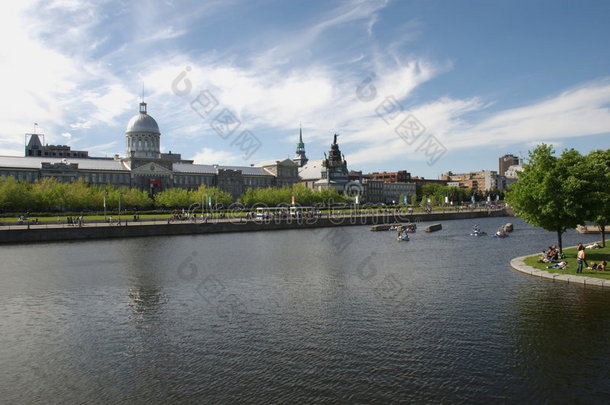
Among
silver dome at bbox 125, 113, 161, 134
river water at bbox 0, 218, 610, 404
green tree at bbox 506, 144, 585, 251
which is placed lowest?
river water at bbox 0, 218, 610, 404

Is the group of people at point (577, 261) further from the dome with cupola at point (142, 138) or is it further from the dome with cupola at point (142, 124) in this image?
the dome with cupola at point (142, 124)

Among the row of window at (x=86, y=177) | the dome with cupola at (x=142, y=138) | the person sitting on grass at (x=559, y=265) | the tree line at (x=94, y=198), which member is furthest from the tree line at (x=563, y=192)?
the dome with cupola at (x=142, y=138)

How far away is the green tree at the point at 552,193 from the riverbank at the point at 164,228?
5416 cm

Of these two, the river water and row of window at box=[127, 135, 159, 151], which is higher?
row of window at box=[127, 135, 159, 151]

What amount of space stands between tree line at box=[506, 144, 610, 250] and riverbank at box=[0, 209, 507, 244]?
54563mm

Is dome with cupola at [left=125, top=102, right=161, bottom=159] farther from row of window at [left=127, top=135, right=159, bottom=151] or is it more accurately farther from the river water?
the river water

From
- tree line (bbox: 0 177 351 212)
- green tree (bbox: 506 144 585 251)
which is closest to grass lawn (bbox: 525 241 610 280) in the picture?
green tree (bbox: 506 144 585 251)

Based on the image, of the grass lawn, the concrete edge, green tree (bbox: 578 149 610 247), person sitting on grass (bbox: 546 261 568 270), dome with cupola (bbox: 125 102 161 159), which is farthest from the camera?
dome with cupola (bbox: 125 102 161 159)

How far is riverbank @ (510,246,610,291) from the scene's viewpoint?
103 ft

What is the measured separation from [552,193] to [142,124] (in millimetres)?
165928

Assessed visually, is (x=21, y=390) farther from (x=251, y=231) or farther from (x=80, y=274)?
(x=251, y=231)

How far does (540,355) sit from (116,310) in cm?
2247

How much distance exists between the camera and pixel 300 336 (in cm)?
2267

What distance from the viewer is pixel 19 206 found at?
99.1 metres
